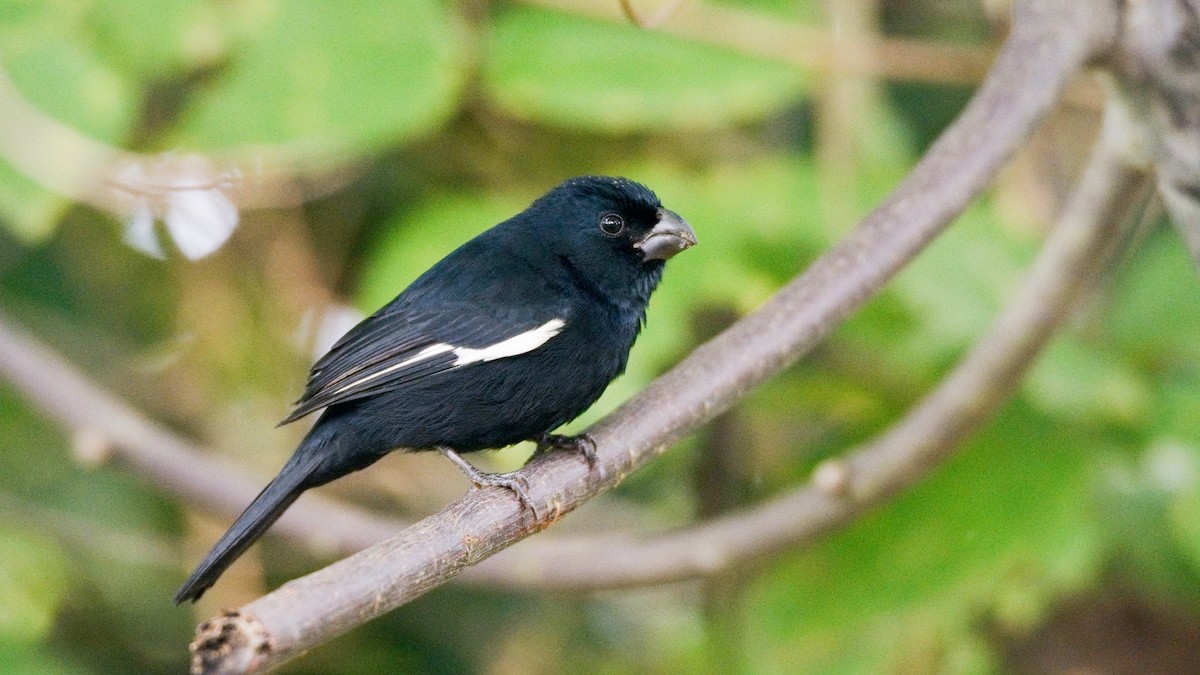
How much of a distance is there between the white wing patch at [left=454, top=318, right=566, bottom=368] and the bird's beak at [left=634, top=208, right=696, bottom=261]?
339 mm

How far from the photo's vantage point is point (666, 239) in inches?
120

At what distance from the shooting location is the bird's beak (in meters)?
3.04

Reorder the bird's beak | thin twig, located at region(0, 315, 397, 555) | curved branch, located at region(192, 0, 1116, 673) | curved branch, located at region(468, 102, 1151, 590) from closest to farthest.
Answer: curved branch, located at region(192, 0, 1116, 673) < curved branch, located at region(468, 102, 1151, 590) < the bird's beak < thin twig, located at region(0, 315, 397, 555)

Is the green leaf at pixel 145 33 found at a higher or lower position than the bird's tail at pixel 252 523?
higher

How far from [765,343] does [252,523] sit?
1016mm

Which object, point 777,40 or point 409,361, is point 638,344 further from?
point 777,40

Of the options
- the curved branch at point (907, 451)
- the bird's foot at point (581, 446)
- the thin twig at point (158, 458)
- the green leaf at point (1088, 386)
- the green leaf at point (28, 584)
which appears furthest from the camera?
the green leaf at point (28, 584)

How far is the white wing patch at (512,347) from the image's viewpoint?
2812 millimetres

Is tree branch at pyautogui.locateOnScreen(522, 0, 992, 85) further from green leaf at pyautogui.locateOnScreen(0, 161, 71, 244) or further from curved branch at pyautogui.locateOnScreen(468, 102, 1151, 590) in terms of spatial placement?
green leaf at pyautogui.locateOnScreen(0, 161, 71, 244)

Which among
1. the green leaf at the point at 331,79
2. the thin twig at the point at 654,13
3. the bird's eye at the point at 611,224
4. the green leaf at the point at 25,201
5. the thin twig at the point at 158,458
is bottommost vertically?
the thin twig at the point at 158,458

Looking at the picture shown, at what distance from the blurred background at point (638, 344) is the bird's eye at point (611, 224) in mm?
476

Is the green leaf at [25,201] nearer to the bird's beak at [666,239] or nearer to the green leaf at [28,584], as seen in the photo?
the green leaf at [28,584]

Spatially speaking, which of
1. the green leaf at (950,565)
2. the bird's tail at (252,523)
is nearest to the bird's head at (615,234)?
the bird's tail at (252,523)

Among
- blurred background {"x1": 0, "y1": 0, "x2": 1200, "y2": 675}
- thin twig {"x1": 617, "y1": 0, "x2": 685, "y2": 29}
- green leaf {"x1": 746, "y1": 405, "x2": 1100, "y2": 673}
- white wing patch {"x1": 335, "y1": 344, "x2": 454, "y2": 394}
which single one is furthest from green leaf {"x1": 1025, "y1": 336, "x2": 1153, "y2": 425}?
white wing patch {"x1": 335, "y1": 344, "x2": 454, "y2": 394}
